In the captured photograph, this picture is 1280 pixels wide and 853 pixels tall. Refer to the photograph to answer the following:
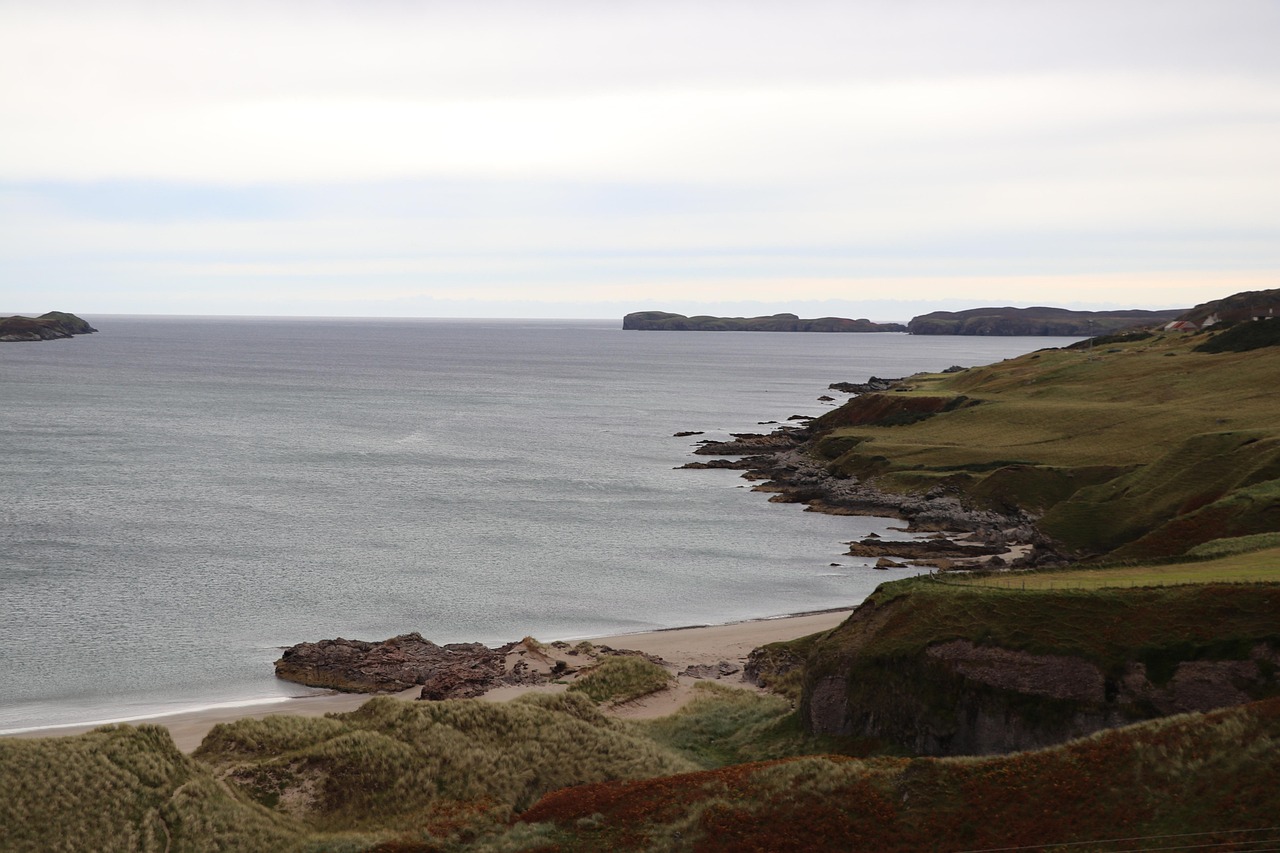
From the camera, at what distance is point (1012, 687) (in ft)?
91.8

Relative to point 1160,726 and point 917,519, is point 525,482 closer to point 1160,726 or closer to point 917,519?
point 917,519

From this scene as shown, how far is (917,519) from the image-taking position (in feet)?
233

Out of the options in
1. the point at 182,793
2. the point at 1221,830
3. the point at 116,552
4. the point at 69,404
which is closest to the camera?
the point at 1221,830

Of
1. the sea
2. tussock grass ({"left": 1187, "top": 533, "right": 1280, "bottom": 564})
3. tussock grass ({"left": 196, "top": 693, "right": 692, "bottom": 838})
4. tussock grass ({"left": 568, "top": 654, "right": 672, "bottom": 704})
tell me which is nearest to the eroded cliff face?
tussock grass ({"left": 196, "top": 693, "right": 692, "bottom": 838})

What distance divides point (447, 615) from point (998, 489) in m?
39.1

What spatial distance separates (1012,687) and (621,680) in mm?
15875

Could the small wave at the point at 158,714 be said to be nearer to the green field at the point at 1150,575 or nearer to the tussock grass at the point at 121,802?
the tussock grass at the point at 121,802

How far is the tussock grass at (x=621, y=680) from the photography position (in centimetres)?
3866

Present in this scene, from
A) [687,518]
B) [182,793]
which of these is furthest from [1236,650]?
[687,518]

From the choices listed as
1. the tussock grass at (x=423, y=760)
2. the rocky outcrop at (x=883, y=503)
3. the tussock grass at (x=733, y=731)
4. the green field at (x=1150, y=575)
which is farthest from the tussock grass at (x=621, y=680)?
the rocky outcrop at (x=883, y=503)

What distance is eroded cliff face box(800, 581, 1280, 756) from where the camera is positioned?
26.4 meters

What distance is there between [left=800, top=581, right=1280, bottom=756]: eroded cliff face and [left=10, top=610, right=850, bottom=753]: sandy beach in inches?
339

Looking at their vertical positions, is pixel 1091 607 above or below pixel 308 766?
above

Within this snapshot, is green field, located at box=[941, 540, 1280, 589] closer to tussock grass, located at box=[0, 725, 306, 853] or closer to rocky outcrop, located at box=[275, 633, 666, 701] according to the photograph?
rocky outcrop, located at box=[275, 633, 666, 701]
